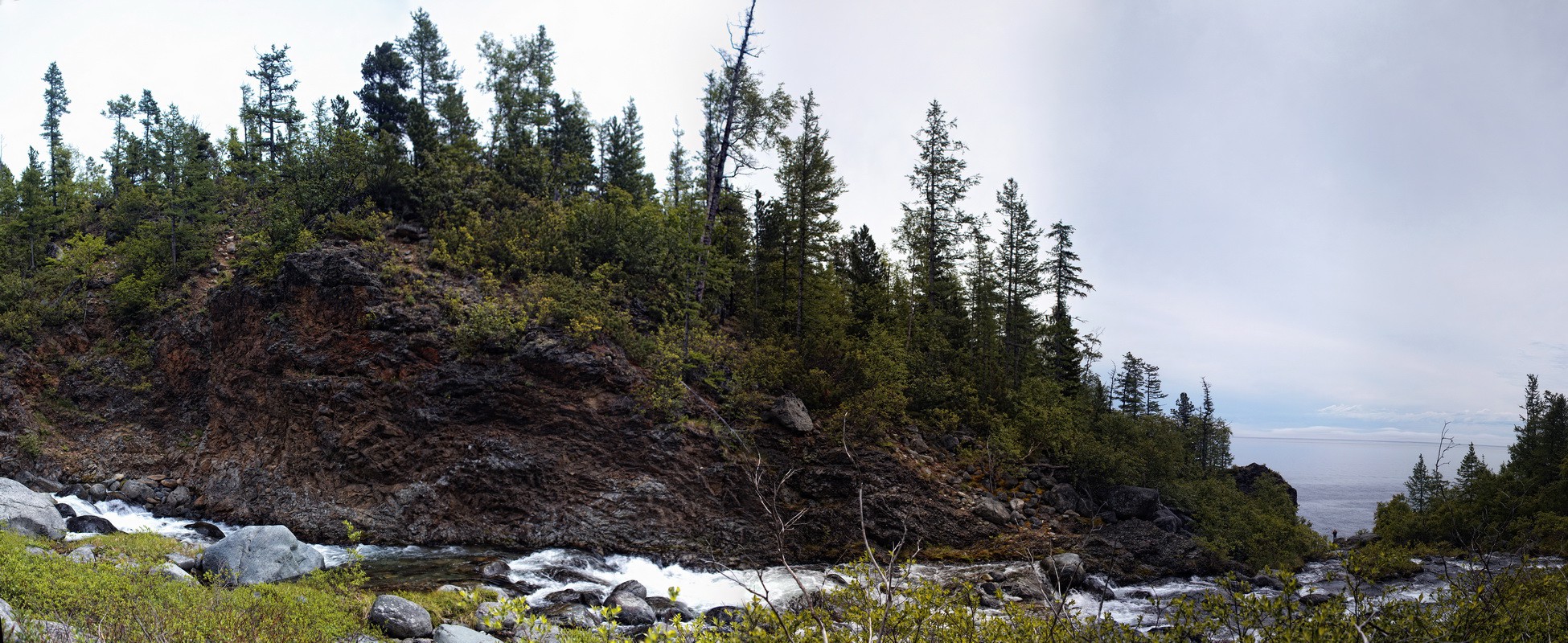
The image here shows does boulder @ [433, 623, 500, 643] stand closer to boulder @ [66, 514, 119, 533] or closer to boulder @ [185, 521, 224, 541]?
boulder @ [185, 521, 224, 541]

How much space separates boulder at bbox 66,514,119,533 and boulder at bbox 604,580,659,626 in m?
12.8

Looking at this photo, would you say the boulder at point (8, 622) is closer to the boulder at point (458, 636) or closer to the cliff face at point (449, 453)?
the boulder at point (458, 636)

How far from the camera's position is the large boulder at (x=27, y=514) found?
13570 millimetres

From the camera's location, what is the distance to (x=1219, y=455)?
147ft

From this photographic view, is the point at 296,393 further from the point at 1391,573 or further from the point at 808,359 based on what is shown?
the point at 1391,573

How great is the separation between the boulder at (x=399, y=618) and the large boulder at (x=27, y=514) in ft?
29.4

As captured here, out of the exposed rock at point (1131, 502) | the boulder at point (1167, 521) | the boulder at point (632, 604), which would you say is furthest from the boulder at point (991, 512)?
the boulder at point (632, 604)

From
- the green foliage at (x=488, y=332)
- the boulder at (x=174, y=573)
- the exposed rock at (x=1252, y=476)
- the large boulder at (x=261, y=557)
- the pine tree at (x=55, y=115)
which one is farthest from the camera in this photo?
the pine tree at (x=55, y=115)

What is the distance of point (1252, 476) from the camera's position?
38.8 meters

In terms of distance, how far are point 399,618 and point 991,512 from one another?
15.1m

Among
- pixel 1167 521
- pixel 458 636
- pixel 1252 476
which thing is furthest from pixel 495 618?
pixel 1252 476

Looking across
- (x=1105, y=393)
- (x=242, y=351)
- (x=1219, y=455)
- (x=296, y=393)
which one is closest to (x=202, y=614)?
(x=296, y=393)

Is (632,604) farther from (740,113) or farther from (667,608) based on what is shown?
(740,113)

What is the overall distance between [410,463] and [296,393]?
444 centimetres
